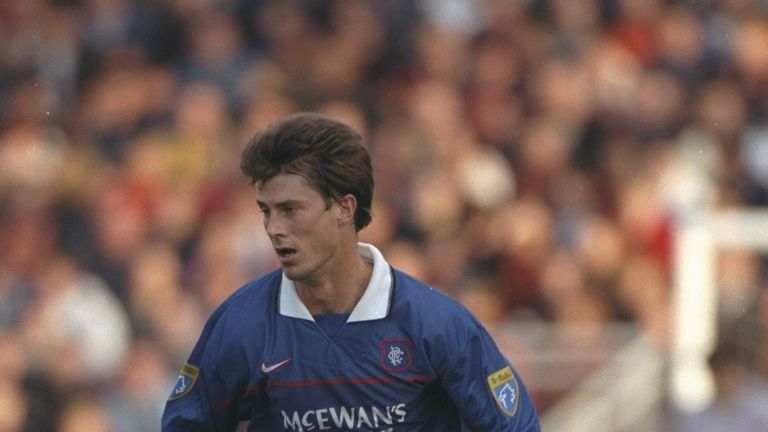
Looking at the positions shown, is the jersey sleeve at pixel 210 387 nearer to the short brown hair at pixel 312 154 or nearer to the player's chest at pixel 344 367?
the player's chest at pixel 344 367

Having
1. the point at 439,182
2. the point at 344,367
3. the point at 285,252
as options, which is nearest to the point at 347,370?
the point at 344,367

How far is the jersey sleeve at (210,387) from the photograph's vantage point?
4.44 metres

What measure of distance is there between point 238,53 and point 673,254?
3360mm

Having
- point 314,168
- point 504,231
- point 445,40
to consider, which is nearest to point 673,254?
point 504,231

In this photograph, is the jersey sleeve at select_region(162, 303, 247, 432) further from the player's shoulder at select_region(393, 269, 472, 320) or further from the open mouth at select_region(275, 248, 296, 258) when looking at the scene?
the player's shoulder at select_region(393, 269, 472, 320)

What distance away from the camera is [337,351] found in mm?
4465

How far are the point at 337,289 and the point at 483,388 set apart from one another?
0.50 m

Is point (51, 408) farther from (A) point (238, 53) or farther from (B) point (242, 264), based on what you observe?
(A) point (238, 53)

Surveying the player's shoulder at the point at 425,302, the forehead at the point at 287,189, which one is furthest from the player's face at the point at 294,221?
the player's shoulder at the point at 425,302

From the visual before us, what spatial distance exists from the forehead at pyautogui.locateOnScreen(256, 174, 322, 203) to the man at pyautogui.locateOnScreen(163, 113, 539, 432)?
0.02 meters

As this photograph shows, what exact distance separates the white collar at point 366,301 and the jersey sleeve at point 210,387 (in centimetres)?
18

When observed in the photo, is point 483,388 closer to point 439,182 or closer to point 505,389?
point 505,389

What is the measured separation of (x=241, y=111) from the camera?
1072 cm

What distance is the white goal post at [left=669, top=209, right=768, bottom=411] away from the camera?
9250 mm
